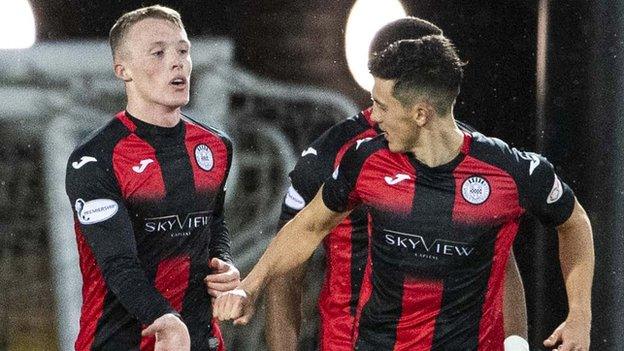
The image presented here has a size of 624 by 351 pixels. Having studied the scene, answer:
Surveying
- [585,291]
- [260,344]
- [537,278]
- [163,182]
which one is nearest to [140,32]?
[163,182]

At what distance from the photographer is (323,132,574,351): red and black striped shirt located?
3371 mm

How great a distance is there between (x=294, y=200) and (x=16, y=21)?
187 cm

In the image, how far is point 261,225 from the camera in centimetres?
553

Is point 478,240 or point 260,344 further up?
point 478,240

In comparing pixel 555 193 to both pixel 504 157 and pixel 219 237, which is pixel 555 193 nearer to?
pixel 504 157

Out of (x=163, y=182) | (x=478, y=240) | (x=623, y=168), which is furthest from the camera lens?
(x=623, y=168)

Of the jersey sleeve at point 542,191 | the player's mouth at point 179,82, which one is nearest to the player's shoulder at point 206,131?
the player's mouth at point 179,82

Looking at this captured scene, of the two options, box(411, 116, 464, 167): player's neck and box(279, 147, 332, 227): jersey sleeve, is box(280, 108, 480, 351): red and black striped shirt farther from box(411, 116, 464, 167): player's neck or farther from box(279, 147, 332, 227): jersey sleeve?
box(411, 116, 464, 167): player's neck

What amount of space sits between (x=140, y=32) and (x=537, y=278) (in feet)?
7.65

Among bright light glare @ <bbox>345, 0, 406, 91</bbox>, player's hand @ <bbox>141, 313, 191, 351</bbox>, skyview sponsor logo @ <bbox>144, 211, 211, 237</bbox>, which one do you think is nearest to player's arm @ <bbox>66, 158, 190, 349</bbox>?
player's hand @ <bbox>141, 313, 191, 351</bbox>

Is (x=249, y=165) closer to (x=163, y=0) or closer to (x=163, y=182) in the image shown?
(x=163, y=0)

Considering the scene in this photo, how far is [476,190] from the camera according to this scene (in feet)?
11.0

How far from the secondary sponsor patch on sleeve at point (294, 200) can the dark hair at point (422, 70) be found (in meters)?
0.66

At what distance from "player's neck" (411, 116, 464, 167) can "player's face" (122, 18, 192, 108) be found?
87 cm
